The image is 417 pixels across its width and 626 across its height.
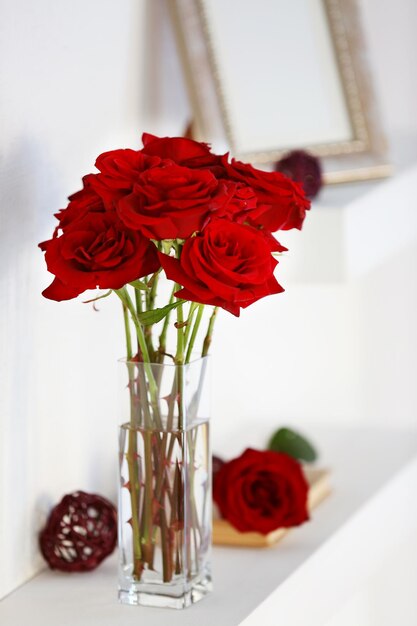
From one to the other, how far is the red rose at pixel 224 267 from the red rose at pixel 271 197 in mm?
63

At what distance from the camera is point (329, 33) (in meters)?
1.39

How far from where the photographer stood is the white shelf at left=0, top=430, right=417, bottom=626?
102cm

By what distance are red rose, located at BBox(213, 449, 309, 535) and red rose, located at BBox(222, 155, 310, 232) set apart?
1.10 ft

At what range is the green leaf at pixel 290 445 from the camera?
148 cm

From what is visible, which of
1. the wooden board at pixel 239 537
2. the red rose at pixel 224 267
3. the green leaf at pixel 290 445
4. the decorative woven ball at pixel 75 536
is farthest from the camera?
the green leaf at pixel 290 445

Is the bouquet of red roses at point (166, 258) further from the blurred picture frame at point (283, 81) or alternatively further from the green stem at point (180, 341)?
the blurred picture frame at point (283, 81)

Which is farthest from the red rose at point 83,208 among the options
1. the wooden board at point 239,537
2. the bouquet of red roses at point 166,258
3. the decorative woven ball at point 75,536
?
the wooden board at point 239,537

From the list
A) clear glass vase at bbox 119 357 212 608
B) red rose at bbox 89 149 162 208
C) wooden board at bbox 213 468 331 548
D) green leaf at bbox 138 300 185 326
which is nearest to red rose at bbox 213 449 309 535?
wooden board at bbox 213 468 331 548

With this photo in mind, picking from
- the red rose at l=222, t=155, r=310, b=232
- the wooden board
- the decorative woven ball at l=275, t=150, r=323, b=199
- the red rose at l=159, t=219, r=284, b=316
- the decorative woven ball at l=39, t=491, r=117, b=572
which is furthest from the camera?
the decorative woven ball at l=275, t=150, r=323, b=199

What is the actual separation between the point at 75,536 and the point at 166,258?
37 cm

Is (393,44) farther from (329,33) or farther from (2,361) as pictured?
(2,361)

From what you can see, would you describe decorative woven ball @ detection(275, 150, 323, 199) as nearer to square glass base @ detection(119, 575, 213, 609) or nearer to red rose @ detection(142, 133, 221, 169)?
red rose @ detection(142, 133, 221, 169)

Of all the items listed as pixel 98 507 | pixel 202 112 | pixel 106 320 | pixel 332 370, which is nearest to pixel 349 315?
pixel 332 370

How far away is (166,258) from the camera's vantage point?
2.93 feet
